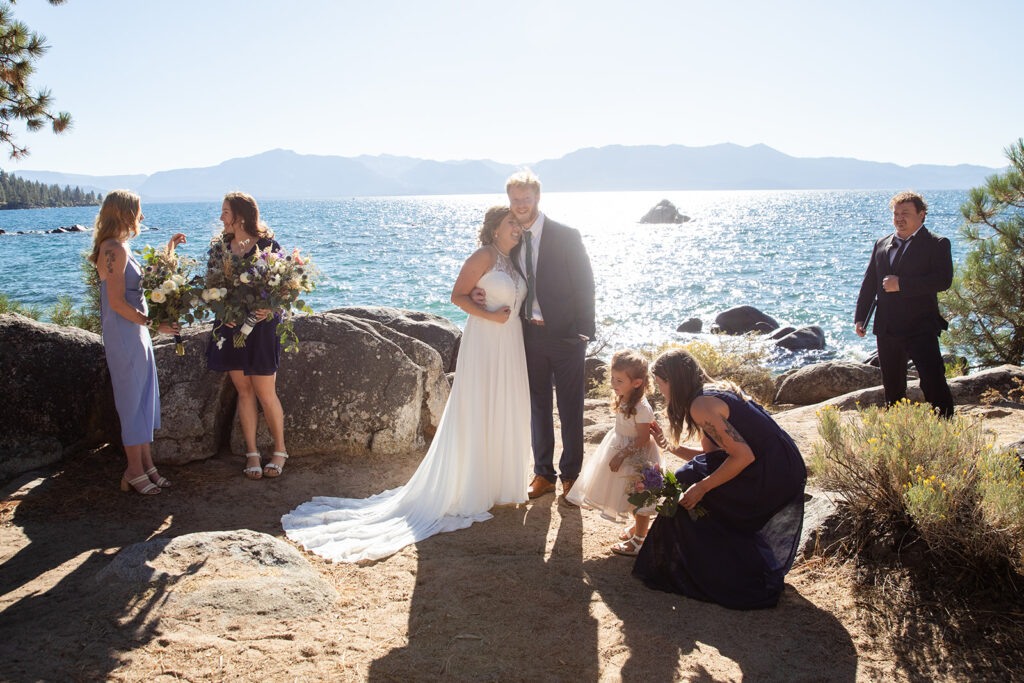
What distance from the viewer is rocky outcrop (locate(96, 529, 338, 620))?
3842mm

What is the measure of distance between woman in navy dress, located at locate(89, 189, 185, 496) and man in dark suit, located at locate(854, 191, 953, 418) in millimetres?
6220

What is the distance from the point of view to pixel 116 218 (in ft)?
17.4

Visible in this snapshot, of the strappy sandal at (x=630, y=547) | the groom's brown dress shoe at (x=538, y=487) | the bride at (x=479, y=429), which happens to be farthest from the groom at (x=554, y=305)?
the strappy sandal at (x=630, y=547)

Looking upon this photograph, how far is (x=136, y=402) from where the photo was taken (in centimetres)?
560

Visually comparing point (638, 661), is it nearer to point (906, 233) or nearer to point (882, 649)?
point (882, 649)

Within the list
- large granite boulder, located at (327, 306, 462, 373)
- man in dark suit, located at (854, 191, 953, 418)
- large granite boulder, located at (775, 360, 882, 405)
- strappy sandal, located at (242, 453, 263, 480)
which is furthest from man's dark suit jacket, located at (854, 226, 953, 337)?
strappy sandal, located at (242, 453, 263, 480)

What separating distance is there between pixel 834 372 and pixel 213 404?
9.74m

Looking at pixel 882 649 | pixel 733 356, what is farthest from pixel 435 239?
pixel 882 649

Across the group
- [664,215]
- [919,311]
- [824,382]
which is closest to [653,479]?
[919,311]

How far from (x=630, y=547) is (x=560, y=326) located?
178 cm

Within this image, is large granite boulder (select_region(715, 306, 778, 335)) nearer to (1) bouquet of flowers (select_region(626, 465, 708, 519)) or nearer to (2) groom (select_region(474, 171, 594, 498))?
(2) groom (select_region(474, 171, 594, 498))

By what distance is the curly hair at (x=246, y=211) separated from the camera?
5.84 m

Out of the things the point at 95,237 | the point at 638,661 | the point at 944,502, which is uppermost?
the point at 95,237

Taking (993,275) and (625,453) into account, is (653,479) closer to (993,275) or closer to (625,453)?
(625,453)
